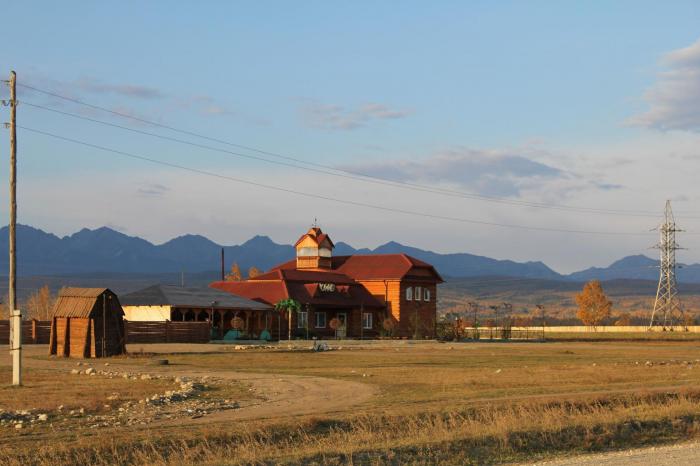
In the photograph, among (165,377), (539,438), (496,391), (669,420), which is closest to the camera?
(539,438)

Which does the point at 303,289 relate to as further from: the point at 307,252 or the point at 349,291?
the point at 307,252

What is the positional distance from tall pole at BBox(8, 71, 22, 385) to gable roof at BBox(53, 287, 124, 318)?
13.2 metres

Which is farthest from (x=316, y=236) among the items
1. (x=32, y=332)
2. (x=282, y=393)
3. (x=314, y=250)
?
(x=282, y=393)

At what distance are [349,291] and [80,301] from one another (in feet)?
148

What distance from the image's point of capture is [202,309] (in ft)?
261

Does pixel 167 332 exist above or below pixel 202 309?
below

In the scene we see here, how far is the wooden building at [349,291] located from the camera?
8950cm

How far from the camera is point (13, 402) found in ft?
90.2

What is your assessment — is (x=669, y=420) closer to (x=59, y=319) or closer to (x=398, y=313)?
(x=59, y=319)

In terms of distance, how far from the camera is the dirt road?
1827 centimetres

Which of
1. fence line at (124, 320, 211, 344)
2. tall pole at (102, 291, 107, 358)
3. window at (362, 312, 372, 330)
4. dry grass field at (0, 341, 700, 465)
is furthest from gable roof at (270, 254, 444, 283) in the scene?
dry grass field at (0, 341, 700, 465)

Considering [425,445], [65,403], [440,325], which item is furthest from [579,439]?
[440,325]

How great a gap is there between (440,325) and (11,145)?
57.6 meters

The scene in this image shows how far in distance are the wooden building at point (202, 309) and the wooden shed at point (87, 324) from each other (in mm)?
25922
